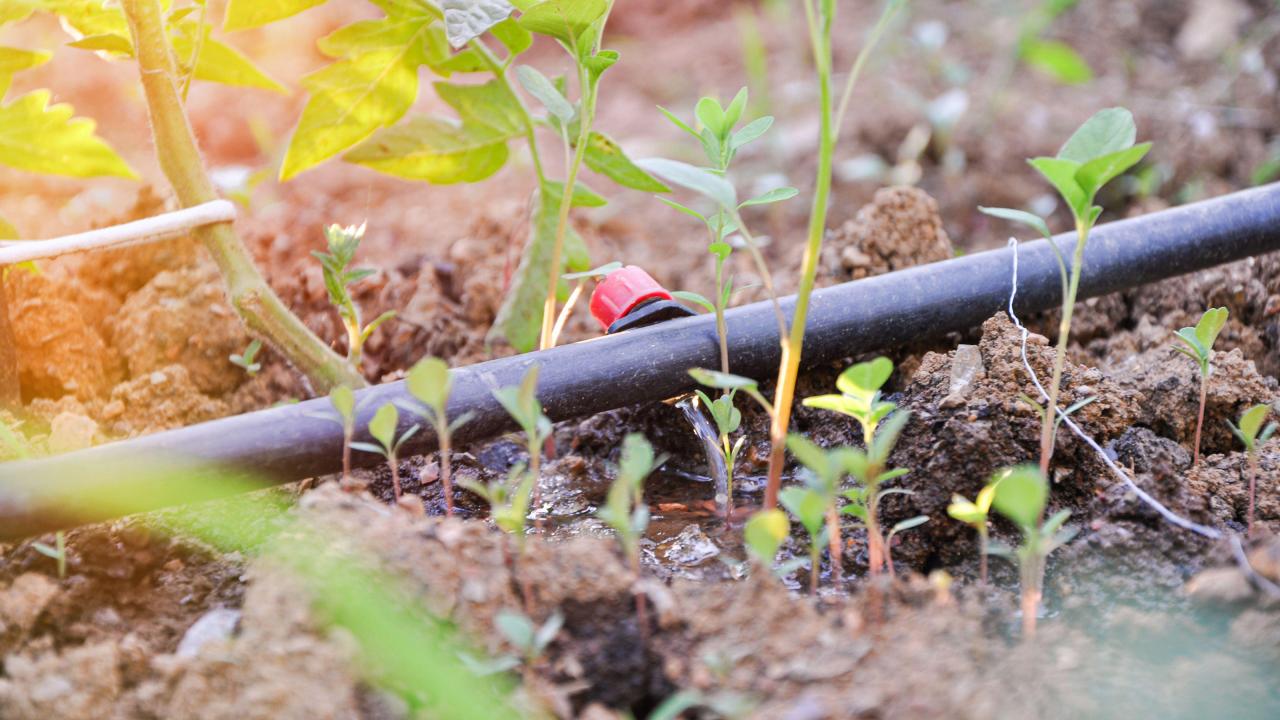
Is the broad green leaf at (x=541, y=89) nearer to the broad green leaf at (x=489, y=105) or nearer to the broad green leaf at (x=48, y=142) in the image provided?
the broad green leaf at (x=489, y=105)

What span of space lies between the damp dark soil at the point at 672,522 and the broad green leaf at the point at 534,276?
157 mm

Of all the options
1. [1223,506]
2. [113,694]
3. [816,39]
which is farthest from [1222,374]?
[113,694]

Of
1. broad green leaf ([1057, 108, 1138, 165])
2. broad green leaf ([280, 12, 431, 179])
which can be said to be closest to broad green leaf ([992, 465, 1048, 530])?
broad green leaf ([1057, 108, 1138, 165])

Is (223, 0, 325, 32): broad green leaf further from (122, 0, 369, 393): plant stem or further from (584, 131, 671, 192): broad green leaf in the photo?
(584, 131, 671, 192): broad green leaf

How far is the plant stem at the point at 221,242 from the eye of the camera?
123 centimetres

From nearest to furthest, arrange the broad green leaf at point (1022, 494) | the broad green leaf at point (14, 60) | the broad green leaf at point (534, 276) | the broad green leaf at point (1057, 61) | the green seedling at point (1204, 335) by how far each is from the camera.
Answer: the broad green leaf at point (1022, 494)
the green seedling at point (1204, 335)
the broad green leaf at point (14, 60)
the broad green leaf at point (534, 276)
the broad green leaf at point (1057, 61)

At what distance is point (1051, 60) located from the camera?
104 inches

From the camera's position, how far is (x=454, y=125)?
4.62ft

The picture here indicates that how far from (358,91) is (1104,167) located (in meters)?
0.97

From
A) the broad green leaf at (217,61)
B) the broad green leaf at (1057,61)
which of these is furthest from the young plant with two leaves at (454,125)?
the broad green leaf at (1057,61)

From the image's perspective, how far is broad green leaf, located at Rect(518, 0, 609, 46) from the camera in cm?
109

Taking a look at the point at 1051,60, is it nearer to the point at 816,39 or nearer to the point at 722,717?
the point at 816,39

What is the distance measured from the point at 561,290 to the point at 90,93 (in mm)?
2125

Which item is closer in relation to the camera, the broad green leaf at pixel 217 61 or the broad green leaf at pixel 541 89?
the broad green leaf at pixel 541 89
